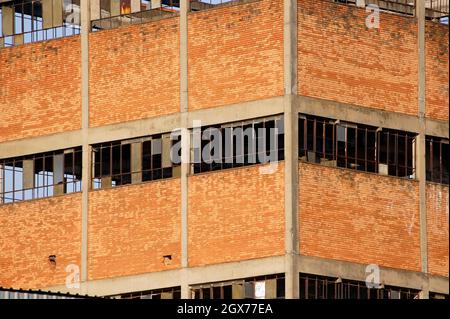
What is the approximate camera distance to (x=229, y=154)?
2721 inches

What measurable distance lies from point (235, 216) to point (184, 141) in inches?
144

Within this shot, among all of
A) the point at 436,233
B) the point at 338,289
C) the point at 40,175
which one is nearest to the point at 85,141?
the point at 40,175

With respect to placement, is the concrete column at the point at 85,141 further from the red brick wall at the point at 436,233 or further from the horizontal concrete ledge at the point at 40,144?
the red brick wall at the point at 436,233

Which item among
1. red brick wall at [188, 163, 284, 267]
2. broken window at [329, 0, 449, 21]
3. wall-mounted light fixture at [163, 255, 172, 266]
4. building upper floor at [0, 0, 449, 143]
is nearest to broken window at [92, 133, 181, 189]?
building upper floor at [0, 0, 449, 143]

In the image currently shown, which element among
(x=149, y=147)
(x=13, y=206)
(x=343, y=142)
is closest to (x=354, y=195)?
(x=343, y=142)

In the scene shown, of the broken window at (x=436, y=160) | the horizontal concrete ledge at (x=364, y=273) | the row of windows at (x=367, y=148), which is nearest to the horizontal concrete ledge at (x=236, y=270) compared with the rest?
the horizontal concrete ledge at (x=364, y=273)

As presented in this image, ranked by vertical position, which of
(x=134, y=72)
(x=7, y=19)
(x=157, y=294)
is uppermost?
(x=7, y=19)

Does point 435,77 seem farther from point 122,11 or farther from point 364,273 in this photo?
point 122,11

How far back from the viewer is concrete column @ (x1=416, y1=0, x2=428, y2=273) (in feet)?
229

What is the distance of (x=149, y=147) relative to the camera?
7144 cm

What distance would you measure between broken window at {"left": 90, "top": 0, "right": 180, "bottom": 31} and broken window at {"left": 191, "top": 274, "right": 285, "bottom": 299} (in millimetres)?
10042

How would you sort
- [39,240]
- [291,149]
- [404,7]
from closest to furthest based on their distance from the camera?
[291,149] → [404,7] → [39,240]

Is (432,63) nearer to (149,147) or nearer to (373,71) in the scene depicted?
(373,71)

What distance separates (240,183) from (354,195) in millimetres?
3704
